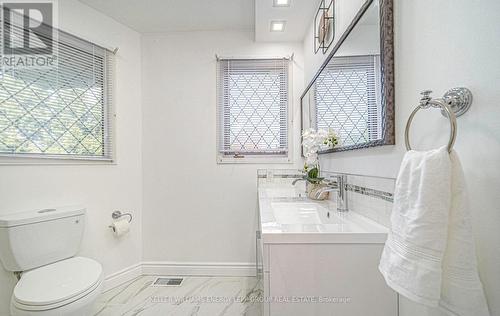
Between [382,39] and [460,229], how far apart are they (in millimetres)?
771

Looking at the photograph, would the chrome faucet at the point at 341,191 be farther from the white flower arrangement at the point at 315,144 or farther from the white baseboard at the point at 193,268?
the white baseboard at the point at 193,268

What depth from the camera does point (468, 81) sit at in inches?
24.0

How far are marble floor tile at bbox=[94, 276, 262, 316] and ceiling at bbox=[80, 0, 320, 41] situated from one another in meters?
2.25

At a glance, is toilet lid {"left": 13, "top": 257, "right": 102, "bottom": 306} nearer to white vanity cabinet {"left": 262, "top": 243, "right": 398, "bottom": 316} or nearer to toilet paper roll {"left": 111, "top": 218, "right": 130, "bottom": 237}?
toilet paper roll {"left": 111, "top": 218, "right": 130, "bottom": 237}

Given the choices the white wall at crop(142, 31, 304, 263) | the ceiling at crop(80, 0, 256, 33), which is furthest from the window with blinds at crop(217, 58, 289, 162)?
the ceiling at crop(80, 0, 256, 33)

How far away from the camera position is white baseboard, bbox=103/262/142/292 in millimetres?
2102

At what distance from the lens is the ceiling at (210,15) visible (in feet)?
6.41

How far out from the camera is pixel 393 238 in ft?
2.19

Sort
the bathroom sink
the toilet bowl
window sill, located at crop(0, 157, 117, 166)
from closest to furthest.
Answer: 1. the toilet bowl
2. the bathroom sink
3. window sill, located at crop(0, 157, 117, 166)

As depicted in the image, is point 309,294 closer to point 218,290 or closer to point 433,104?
point 433,104

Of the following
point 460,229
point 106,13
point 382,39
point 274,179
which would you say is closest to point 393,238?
point 460,229

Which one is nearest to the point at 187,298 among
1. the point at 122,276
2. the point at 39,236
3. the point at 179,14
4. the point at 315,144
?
the point at 122,276

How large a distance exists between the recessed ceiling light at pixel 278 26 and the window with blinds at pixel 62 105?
4.92 ft

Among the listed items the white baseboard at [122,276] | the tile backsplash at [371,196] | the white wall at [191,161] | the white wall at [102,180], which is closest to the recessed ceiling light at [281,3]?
the white wall at [191,161]
